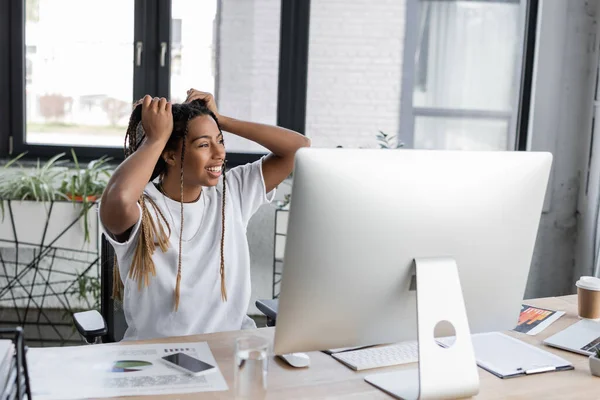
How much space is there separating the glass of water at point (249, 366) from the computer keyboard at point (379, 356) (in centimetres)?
30

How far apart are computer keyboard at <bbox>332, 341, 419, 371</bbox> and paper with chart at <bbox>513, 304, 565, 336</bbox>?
1.16 feet

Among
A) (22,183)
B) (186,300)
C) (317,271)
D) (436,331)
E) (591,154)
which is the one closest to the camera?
(317,271)

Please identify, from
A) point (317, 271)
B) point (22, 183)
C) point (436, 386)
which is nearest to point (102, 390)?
point (317, 271)

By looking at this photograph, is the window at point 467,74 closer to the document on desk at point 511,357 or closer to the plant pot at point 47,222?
the plant pot at point 47,222

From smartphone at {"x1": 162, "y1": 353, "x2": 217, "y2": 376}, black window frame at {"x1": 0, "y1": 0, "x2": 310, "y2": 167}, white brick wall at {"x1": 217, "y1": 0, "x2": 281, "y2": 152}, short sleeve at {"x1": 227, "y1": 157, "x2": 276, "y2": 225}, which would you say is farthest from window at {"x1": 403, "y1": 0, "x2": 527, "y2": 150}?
smartphone at {"x1": 162, "y1": 353, "x2": 217, "y2": 376}

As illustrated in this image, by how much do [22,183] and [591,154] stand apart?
2866 mm

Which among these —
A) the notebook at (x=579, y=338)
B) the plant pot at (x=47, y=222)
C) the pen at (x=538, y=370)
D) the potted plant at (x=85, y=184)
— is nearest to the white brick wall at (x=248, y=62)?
Result: the potted plant at (x=85, y=184)

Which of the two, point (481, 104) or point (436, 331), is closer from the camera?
point (436, 331)

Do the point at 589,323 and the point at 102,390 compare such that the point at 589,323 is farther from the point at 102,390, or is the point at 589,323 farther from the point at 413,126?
the point at 413,126

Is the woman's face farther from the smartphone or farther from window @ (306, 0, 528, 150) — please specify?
window @ (306, 0, 528, 150)

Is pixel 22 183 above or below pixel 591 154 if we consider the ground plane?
below

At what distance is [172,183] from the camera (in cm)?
190

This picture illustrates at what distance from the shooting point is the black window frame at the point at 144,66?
3.83 meters

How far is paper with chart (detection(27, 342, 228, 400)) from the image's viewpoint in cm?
130
